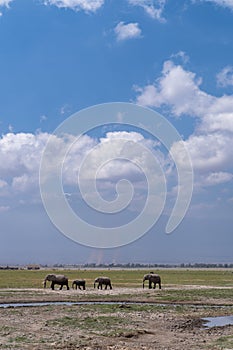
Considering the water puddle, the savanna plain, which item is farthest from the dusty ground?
the water puddle

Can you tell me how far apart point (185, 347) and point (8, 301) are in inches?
833

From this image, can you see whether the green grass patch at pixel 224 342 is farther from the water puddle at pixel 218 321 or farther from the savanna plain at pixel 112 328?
the water puddle at pixel 218 321

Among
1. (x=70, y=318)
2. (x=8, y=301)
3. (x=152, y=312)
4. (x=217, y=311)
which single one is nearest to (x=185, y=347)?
(x=70, y=318)

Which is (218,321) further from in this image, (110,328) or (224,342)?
(224,342)

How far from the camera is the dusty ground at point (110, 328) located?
801 inches

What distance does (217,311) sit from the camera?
1293 inches

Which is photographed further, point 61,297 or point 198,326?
point 61,297

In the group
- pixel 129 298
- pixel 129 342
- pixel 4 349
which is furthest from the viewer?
pixel 129 298

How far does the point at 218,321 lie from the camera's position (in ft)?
94.2

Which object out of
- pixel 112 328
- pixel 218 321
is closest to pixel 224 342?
pixel 112 328

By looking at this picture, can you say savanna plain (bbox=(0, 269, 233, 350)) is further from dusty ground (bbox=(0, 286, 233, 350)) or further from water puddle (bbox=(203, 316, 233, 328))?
water puddle (bbox=(203, 316, 233, 328))

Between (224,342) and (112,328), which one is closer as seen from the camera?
(224,342)

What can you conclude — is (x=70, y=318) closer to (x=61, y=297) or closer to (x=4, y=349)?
(x=4, y=349)

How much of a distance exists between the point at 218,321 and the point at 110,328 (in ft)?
24.8
